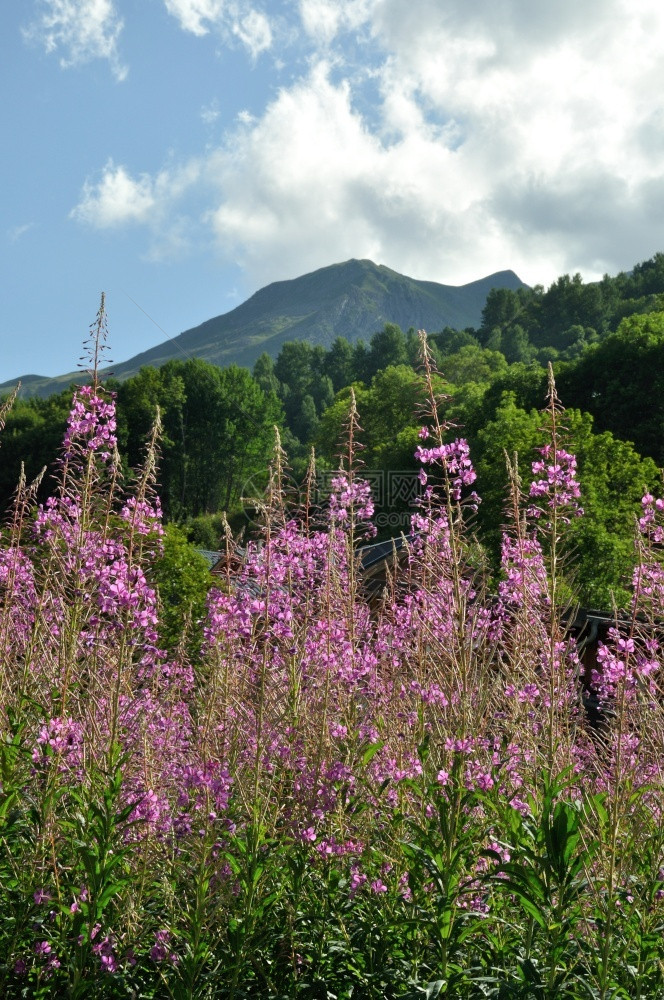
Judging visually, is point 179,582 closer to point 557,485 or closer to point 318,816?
point 318,816

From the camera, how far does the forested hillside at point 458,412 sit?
93.2ft

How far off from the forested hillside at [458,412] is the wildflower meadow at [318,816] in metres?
1.13

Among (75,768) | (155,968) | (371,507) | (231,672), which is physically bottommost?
(155,968)

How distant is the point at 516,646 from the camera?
18.6 ft

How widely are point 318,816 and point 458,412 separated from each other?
141ft

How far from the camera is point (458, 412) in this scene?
154 feet

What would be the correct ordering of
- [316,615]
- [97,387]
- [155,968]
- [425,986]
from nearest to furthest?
[425,986] < [155,968] < [97,387] < [316,615]

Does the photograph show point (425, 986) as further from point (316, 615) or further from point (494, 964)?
point (316, 615)

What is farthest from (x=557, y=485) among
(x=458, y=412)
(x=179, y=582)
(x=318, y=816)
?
(x=458, y=412)

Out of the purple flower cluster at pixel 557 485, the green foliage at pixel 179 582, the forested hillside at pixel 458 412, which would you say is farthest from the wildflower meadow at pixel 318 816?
the green foliage at pixel 179 582

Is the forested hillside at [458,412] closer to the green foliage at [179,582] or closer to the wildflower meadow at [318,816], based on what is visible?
the wildflower meadow at [318,816]

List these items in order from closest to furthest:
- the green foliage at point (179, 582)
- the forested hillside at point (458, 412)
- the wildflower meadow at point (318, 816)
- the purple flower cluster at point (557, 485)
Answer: the wildflower meadow at point (318, 816), the purple flower cluster at point (557, 485), the green foliage at point (179, 582), the forested hillside at point (458, 412)

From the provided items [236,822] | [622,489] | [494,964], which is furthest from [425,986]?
[622,489]

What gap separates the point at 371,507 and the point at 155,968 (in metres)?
3.75
